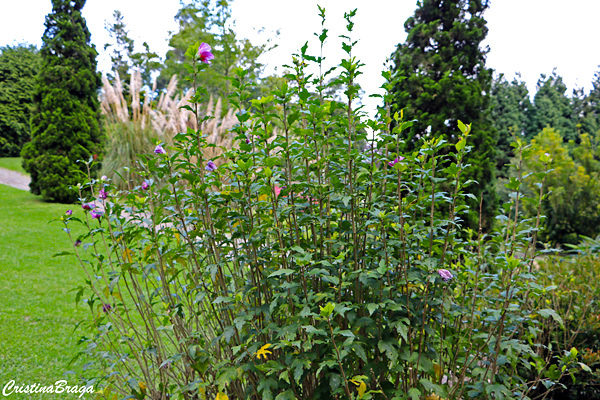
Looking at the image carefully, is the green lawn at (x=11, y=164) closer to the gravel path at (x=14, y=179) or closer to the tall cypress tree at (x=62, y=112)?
the gravel path at (x=14, y=179)

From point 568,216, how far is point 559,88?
23.3 meters

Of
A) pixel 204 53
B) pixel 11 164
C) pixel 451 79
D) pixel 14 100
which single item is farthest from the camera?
pixel 14 100

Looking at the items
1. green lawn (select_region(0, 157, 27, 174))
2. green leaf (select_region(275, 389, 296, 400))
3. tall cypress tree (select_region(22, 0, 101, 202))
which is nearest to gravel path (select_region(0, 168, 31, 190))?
green lawn (select_region(0, 157, 27, 174))

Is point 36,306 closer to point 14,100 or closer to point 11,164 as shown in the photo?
point 11,164

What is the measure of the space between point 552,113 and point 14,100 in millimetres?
29230

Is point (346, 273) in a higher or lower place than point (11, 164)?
higher

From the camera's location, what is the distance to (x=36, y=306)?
4473mm

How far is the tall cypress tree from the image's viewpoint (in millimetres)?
10250

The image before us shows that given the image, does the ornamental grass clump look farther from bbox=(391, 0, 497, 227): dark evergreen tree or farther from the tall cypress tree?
the tall cypress tree

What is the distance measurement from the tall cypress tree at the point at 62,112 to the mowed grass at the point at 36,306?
2430 millimetres

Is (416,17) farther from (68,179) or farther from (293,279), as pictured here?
(68,179)

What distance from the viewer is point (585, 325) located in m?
2.61

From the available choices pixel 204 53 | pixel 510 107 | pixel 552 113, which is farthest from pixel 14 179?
pixel 552 113

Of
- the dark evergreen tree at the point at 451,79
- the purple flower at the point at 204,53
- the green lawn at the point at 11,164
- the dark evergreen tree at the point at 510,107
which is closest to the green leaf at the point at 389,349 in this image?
the purple flower at the point at 204,53
